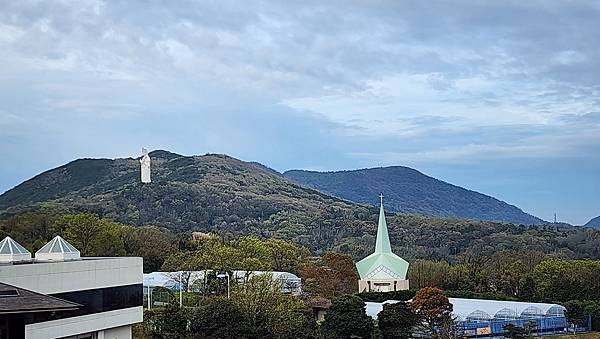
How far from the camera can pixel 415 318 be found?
35188 mm

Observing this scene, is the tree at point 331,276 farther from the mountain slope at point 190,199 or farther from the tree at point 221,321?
the mountain slope at point 190,199

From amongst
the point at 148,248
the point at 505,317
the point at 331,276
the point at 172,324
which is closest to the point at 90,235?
the point at 148,248

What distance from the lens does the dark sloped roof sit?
18.2m

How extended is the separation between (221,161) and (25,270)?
5706 inches

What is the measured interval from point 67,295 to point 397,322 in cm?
1617

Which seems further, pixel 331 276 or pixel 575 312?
pixel 331 276

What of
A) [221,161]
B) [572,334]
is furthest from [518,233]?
[221,161]

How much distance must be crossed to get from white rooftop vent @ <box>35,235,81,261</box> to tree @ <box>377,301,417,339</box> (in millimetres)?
14868

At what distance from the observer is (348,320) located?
34.0m

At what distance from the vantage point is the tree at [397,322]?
34750 mm

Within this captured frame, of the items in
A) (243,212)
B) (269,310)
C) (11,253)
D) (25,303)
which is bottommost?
(269,310)

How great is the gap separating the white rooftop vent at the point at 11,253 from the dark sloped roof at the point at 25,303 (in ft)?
15.3

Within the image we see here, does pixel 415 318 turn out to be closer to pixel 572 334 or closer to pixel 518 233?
pixel 572 334

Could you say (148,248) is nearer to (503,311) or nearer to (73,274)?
(503,311)
